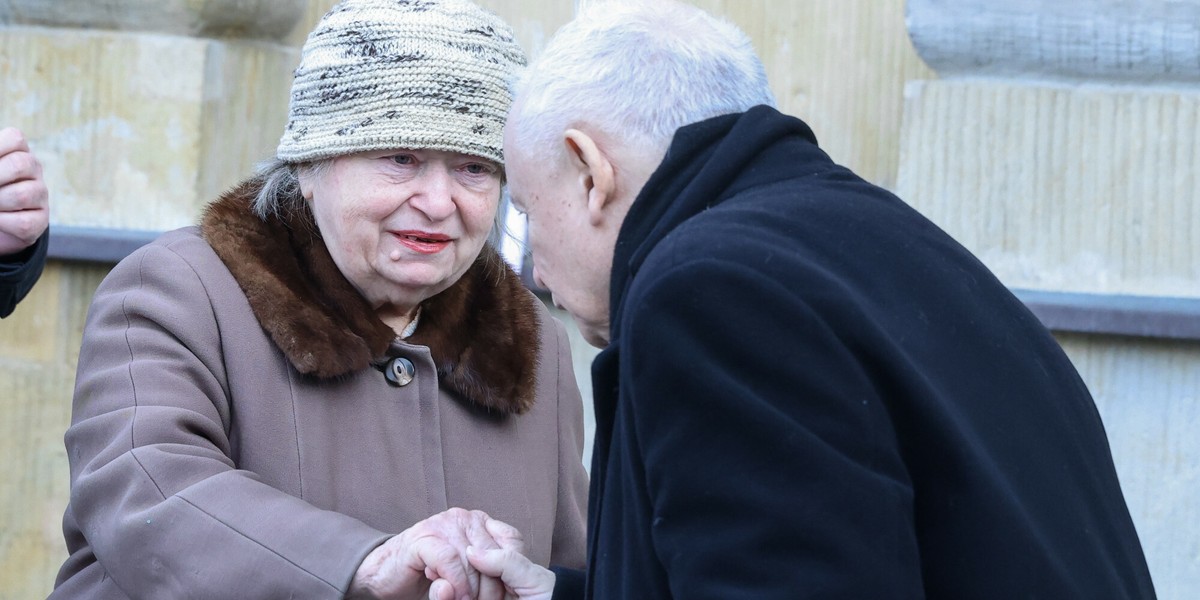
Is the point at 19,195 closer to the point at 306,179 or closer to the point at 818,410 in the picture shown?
the point at 306,179

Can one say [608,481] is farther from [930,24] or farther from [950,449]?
[930,24]

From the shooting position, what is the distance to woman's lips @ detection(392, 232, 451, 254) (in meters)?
2.60

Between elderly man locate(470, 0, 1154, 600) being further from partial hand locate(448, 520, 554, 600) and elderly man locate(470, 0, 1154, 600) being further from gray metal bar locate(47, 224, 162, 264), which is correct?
gray metal bar locate(47, 224, 162, 264)

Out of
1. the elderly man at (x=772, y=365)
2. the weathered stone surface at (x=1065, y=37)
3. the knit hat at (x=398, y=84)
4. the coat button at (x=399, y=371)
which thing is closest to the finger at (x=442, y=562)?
the elderly man at (x=772, y=365)

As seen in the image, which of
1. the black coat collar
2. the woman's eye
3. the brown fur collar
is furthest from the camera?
the woman's eye

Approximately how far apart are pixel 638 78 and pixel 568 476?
1.21 metres

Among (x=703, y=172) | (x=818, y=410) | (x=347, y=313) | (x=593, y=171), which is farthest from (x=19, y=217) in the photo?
(x=818, y=410)

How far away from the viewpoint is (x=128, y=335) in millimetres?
2301

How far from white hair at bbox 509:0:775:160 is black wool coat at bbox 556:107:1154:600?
7 cm

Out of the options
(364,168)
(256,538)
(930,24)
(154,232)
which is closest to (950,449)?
(256,538)

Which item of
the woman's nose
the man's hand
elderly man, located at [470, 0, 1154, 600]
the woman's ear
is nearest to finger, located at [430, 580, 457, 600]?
elderly man, located at [470, 0, 1154, 600]

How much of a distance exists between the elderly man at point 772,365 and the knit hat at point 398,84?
2.06ft

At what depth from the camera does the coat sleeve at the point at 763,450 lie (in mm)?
1431

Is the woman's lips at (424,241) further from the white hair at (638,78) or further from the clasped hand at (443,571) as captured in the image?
the white hair at (638,78)
